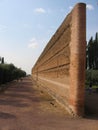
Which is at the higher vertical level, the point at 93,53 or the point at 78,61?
the point at 93,53

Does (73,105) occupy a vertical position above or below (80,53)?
below

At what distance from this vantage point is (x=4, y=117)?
12133mm

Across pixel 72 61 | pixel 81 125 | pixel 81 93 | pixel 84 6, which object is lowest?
pixel 81 125

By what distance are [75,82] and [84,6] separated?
3.46 m

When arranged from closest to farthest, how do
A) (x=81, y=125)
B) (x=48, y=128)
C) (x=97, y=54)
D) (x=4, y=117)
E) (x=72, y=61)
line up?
1. (x=48, y=128)
2. (x=81, y=125)
3. (x=4, y=117)
4. (x=72, y=61)
5. (x=97, y=54)

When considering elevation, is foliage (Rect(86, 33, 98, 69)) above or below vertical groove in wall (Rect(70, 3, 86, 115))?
above

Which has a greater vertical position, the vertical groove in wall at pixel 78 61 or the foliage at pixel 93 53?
the foliage at pixel 93 53

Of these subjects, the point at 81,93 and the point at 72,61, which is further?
the point at 72,61

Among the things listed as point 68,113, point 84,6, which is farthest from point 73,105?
point 84,6

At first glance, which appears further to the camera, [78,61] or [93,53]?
[93,53]

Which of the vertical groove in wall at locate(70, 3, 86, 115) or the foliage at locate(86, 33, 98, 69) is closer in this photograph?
the vertical groove in wall at locate(70, 3, 86, 115)

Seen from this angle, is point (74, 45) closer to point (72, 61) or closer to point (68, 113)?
point (72, 61)

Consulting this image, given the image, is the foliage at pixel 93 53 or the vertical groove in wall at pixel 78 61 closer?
the vertical groove in wall at pixel 78 61

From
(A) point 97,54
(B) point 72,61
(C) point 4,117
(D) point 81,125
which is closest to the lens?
(D) point 81,125
